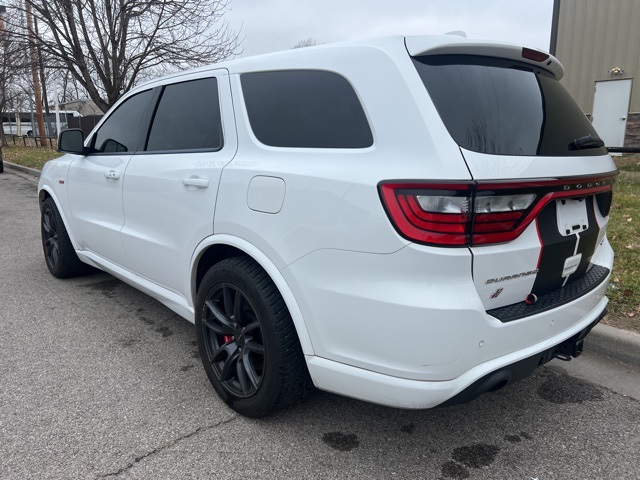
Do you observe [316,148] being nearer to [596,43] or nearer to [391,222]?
[391,222]

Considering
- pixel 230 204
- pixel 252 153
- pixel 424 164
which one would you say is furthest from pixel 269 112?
pixel 424 164

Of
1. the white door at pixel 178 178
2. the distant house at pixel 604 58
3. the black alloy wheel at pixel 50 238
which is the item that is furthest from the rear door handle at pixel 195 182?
the distant house at pixel 604 58

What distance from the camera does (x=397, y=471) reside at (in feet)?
7.25

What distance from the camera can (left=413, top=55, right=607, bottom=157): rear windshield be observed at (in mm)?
1931

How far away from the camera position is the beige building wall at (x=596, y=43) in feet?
40.8

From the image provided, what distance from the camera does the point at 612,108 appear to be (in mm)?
13188

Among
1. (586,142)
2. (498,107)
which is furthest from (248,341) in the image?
(586,142)

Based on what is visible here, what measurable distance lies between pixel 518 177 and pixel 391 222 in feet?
1.65

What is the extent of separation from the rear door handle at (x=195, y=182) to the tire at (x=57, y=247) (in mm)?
2359

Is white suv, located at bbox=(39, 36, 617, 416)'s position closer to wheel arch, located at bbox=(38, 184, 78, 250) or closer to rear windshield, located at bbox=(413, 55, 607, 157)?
rear windshield, located at bbox=(413, 55, 607, 157)

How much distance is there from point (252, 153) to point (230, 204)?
0.27 metres

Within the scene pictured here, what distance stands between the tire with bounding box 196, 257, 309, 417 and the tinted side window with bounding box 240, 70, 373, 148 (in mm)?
635

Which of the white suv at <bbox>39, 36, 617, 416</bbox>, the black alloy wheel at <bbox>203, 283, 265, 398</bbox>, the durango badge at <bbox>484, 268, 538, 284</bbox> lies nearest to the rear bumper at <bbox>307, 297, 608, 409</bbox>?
the white suv at <bbox>39, 36, 617, 416</bbox>

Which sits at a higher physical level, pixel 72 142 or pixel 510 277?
pixel 72 142
